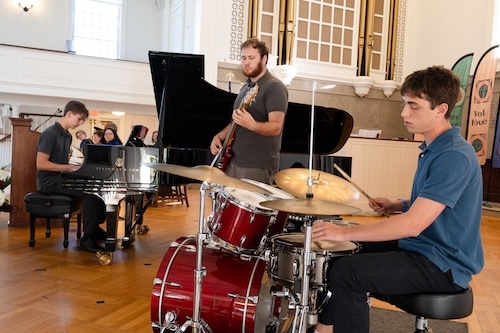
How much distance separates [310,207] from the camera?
1500 mm

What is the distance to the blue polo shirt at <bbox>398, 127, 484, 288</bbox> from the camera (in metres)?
1.56

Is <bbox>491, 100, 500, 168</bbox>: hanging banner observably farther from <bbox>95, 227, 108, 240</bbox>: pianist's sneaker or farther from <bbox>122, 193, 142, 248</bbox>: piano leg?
<bbox>95, 227, 108, 240</bbox>: pianist's sneaker

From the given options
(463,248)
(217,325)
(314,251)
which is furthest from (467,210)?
(217,325)

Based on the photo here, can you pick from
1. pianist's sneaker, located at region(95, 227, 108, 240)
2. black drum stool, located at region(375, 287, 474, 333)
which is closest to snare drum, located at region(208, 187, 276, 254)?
black drum stool, located at region(375, 287, 474, 333)

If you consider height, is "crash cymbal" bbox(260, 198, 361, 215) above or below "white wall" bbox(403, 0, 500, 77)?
below

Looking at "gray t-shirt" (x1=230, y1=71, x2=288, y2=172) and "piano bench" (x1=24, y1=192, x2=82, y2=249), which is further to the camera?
"piano bench" (x1=24, y1=192, x2=82, y2=249)

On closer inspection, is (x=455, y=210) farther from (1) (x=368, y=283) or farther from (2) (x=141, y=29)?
(2) (x=141, y=29)

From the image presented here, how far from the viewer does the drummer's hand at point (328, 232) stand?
5.22ft

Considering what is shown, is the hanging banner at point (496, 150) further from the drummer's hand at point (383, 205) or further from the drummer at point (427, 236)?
the drummer at point (427, 236)

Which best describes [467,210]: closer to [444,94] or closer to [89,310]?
[444,94]

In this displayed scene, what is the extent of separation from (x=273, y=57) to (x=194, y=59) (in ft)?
17.5

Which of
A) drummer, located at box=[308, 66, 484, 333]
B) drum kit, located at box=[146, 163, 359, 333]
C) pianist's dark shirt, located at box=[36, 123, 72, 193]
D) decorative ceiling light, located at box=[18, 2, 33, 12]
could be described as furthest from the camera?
decorative ceiling light, located at box=[18, 2, 33, 12]

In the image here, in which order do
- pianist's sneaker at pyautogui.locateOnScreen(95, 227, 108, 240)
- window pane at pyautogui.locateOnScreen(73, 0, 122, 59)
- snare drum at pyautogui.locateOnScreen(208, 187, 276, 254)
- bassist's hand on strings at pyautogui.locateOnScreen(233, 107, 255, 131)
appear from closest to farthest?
snare drum at pyautogui.locateOnScreen(208, 187, 276, 254)
bassist's hand on strings at pyautogui.locateOnScreen(233, 107, 255, 131)
pianist's sneaker at pyautogui.locateOnScreen(95, 227, 108, 240)
window pane at pyautogui.locateOnScreen(73, 0, 122, 59)

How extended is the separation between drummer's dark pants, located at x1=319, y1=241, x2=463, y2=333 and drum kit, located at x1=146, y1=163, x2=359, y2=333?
7 cm
